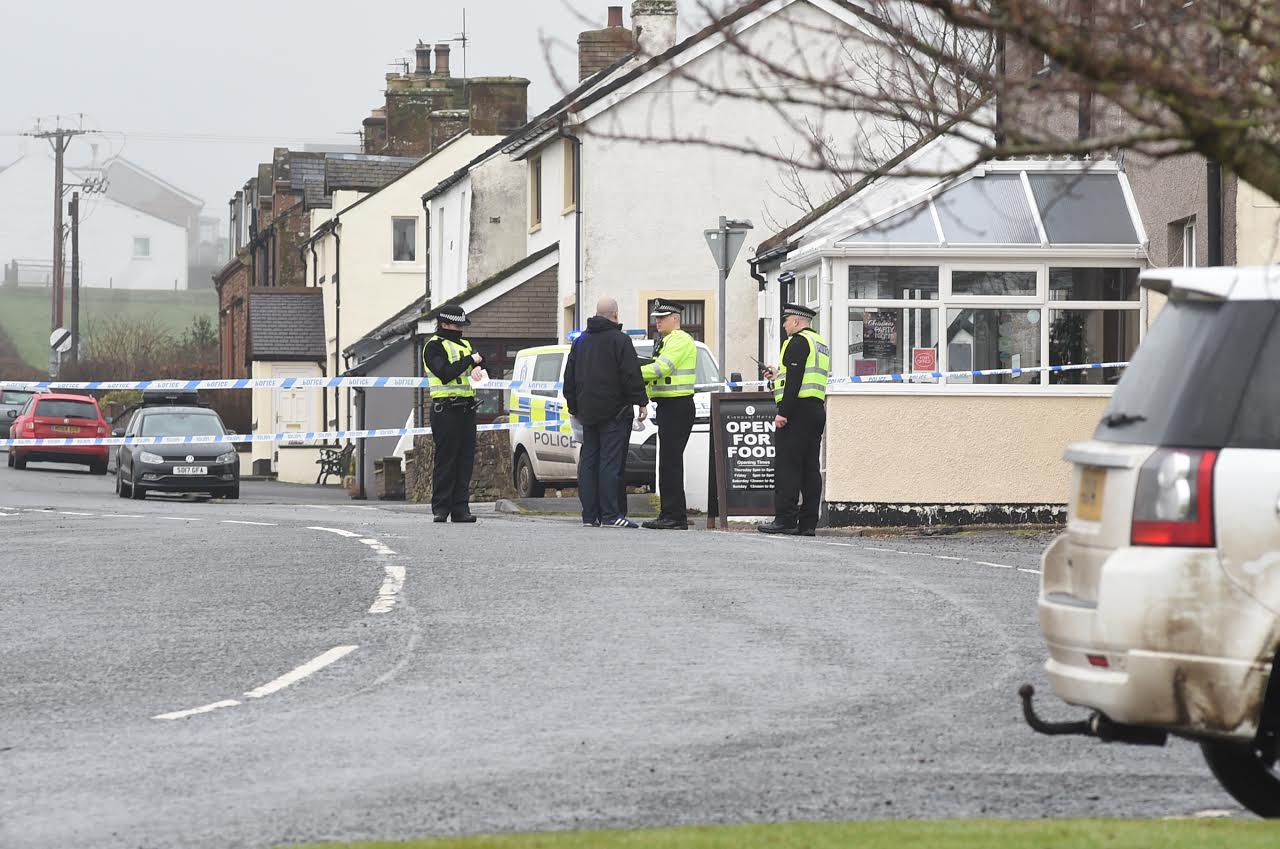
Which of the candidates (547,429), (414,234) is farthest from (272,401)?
(547,429)

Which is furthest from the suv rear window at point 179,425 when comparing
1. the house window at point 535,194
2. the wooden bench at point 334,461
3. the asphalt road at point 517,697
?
the asphalt road at point 517,697

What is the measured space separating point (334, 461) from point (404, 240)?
279 inches

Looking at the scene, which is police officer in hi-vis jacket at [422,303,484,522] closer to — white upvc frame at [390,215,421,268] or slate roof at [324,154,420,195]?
white upvc frame at [390,215,421,268]

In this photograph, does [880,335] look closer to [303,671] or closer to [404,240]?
[303,671]

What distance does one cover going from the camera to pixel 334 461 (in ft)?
177

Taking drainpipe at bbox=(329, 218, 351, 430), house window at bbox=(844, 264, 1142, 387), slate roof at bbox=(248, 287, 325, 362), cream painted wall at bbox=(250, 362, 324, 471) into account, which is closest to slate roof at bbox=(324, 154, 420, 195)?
drainpipe at bbox=(329, 218, 351, 430)

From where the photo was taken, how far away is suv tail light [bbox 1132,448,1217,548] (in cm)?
605

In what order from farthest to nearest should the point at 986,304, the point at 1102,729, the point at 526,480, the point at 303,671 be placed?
the point at 526,480, the point at 986,304, the point at 303,671, the point at 1102,729

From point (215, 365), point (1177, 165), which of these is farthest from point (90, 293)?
point (1177, 165)

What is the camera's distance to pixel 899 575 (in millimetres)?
14352

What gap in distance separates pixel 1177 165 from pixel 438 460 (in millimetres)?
7774

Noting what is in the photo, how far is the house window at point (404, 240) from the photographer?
2250 inches

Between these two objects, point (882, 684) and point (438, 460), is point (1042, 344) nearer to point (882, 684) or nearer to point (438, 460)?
point (438, 460)

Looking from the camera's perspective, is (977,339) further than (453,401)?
Yes
